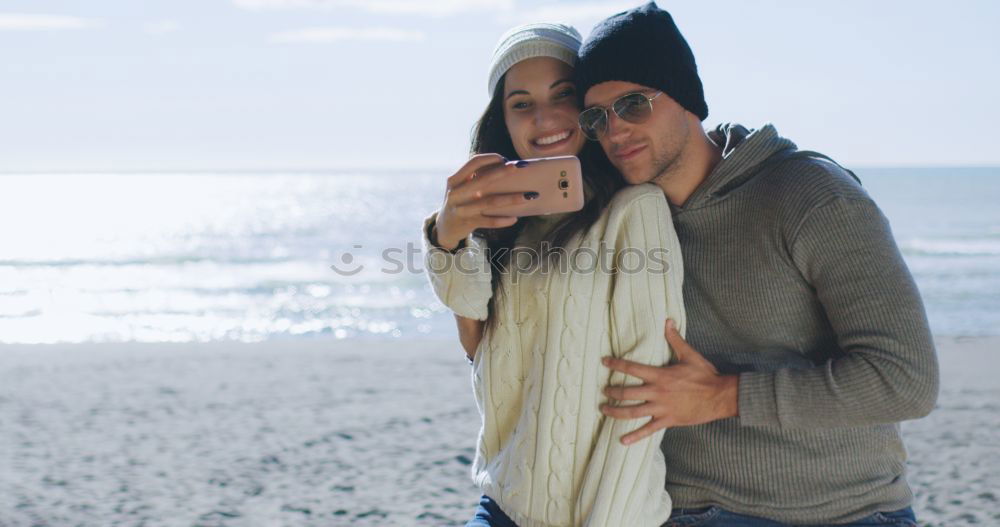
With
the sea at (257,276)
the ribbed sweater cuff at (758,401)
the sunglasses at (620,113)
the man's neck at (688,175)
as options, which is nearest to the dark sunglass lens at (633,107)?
the sunglasses at (620,113)

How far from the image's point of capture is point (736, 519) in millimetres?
2303

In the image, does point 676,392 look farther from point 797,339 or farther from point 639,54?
point 639,54

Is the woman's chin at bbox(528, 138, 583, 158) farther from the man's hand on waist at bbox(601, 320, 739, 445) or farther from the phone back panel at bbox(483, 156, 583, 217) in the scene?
the man's hand on waist at bbox(601, 320, 739, 445)

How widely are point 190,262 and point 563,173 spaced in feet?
83.4

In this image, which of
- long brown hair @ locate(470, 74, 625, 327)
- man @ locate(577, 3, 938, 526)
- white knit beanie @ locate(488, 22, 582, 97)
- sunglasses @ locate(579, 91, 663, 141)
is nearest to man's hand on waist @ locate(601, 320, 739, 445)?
man @ locate(577, 3, 938, 526)

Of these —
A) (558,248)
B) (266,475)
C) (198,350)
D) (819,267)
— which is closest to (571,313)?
(558,248)

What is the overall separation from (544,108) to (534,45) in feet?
0.58

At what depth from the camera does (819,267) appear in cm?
220

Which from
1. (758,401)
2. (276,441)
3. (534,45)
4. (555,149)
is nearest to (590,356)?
(758,401)

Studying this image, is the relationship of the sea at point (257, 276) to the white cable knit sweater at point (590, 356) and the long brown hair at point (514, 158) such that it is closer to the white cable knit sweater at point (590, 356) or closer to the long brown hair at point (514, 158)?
the long brown hair at point (514, 158)

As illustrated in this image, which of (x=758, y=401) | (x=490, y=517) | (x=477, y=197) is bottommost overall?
(x=490, y=517)

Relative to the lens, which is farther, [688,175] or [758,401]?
[688,175]

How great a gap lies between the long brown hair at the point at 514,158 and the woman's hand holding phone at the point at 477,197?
0.70 feet

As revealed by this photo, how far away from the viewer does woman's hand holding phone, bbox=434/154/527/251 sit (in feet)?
7.63
